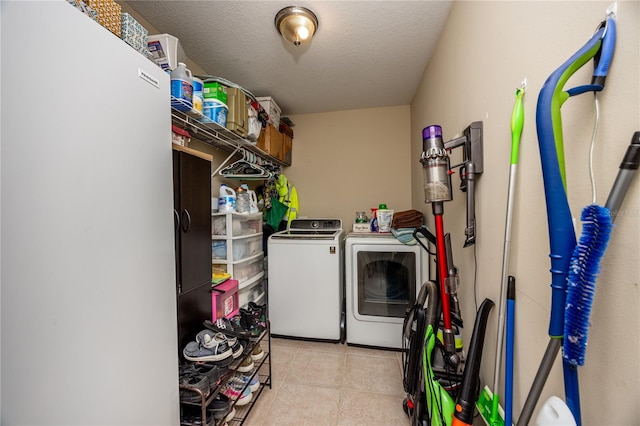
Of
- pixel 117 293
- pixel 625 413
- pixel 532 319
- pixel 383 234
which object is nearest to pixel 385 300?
pixel 383 234

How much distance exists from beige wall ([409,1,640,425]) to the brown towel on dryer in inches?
29.3

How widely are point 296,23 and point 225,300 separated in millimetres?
1815

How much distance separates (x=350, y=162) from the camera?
3113 mm

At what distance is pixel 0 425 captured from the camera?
499 mm

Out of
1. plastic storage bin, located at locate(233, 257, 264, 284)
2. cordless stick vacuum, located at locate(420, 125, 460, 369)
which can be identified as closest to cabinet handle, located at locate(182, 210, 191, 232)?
plastic storage bin, located at locate(233, 257, 264, 284)

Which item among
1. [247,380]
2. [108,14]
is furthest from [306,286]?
[108,14]

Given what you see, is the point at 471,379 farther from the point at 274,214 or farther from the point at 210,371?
the point at 274,214

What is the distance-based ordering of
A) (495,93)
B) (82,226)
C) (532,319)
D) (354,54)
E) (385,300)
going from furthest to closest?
(385,300) → (354,54) → (495,93) → (532,319) → (82,226)

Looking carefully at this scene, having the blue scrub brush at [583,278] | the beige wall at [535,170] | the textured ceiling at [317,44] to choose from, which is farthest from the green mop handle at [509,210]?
the textured ceiling at [317,44]

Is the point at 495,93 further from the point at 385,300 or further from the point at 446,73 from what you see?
the point at 385,300

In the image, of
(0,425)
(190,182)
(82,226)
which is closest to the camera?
(0,425)

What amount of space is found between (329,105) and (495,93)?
2.16 metres

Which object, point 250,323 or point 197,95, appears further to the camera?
point 250,323

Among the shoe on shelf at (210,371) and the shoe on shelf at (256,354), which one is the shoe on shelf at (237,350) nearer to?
the shoe on shelf at (210,371)
